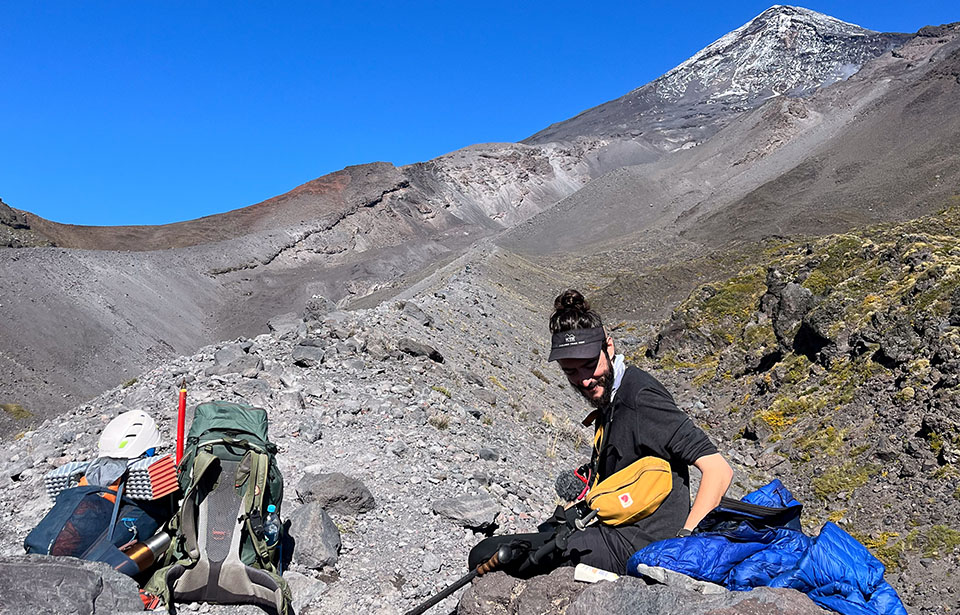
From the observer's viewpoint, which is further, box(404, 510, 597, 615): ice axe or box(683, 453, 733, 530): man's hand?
box(404, 510, 597, 615): ice axe

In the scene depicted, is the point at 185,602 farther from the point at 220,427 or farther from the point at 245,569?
the point at 220,427

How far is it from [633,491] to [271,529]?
264 cm

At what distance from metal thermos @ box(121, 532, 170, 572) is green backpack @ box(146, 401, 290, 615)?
55 millimetres

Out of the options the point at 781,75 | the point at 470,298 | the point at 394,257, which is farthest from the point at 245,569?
the point at 781,75

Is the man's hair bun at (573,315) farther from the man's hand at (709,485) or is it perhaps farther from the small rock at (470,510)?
the small rock at (470,510)

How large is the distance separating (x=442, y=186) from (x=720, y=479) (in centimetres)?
7457

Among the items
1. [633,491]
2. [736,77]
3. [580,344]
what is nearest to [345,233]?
[580,344]

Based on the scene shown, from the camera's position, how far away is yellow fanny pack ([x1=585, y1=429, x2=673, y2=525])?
265 centimetres

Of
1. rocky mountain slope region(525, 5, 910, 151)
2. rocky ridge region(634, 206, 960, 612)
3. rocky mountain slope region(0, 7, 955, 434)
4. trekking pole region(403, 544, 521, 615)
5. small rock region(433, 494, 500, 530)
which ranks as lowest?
rocky ridge region(634, 206, 960, 612)

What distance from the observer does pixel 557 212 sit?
198ft

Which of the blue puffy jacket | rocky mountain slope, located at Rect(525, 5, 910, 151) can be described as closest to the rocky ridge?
the blue puffy jacket

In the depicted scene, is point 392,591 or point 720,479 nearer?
point 720,479

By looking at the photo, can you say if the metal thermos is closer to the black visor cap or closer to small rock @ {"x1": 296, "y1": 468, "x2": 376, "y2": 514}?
small rock @ {"x1": 296, "y1": 468, "x2": 376, "y2": 514}

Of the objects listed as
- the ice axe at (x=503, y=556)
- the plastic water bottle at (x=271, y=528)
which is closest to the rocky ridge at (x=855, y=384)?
the ice axe at (x=503, y=556)
